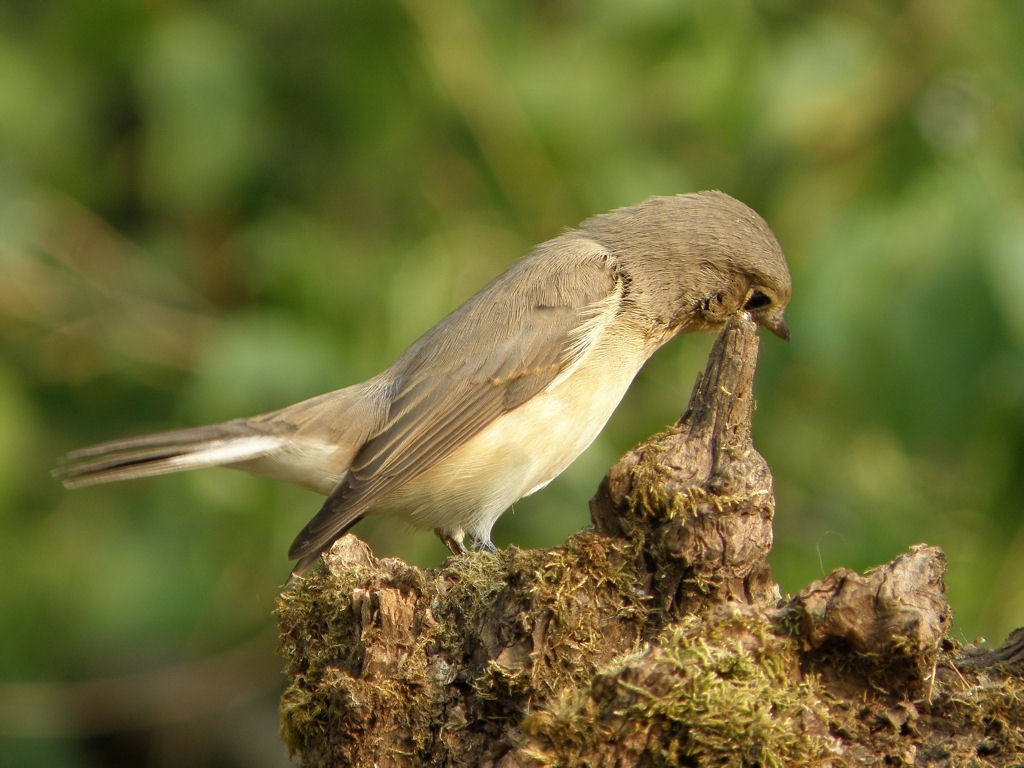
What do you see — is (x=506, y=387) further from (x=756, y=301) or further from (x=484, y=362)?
(x=756, y=301)

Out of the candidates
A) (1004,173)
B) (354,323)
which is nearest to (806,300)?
(1004,173)

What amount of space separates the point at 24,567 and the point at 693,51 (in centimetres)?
464

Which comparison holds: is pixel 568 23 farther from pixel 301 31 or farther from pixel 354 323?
pixel 354 323

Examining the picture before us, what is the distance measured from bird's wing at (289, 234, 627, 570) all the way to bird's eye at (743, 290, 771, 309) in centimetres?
66

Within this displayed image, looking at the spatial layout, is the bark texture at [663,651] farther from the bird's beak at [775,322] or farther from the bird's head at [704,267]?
the bird's beak at [775,322]

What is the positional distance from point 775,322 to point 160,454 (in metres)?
2.93

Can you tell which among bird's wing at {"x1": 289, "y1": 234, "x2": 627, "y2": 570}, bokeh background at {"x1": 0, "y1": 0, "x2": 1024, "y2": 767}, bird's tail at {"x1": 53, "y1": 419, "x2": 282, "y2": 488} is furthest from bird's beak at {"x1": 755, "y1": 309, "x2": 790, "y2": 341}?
bird's tail at {"x1": 53, "y1": 419, "x2": 282, "y2": 488}

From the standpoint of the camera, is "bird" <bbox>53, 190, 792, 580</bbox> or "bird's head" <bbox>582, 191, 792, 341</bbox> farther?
"bird's head" <bbox>582, 191, 792, 341</bbox>

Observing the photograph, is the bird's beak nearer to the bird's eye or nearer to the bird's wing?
the bird's eye

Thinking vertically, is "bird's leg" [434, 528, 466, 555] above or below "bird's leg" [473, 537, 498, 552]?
above

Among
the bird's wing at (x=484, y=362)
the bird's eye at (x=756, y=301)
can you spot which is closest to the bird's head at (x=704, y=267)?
the bird's eye at (x=756, y=301)

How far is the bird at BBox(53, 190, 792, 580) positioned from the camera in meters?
4.92

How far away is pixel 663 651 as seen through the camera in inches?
111

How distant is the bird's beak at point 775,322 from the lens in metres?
5.43
